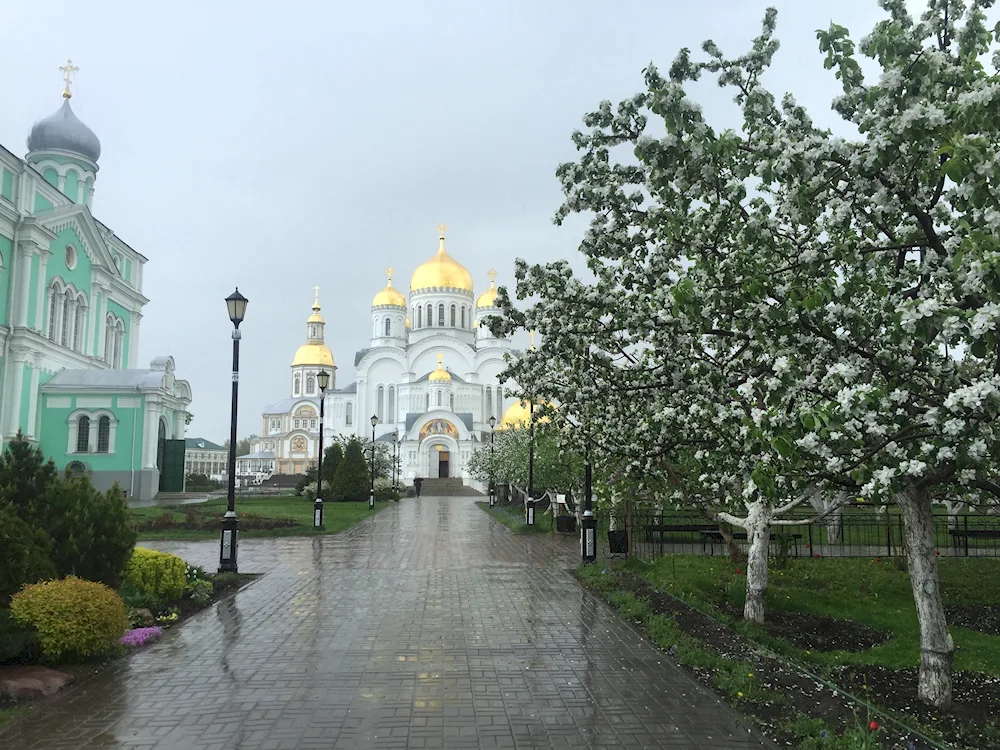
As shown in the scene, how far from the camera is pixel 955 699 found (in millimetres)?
6375

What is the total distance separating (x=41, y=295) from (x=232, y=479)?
27785mm

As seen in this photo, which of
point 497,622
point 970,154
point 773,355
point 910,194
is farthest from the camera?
point 497,622

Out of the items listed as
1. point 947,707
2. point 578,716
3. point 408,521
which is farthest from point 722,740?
point 408,521

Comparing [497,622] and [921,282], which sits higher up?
[921,282]

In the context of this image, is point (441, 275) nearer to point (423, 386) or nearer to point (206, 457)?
point (423, 386)

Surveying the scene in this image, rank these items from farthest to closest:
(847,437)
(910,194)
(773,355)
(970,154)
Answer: (773,355), (910,194), (847,437), (970,154)

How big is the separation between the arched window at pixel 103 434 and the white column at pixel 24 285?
528 centimetres

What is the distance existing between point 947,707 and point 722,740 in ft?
6.53

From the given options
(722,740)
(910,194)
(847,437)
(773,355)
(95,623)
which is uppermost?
(910,194)

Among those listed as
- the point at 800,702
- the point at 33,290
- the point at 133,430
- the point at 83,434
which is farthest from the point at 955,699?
the point at 33,290

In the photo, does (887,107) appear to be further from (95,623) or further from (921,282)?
(95,623)

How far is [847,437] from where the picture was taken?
188 inches

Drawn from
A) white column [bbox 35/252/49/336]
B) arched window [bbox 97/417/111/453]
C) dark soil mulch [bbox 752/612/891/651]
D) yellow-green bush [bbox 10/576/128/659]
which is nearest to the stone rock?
yellow-green bush [bbox 10/576/128/659]

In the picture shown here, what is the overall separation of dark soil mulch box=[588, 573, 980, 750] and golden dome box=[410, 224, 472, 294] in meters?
68.2
